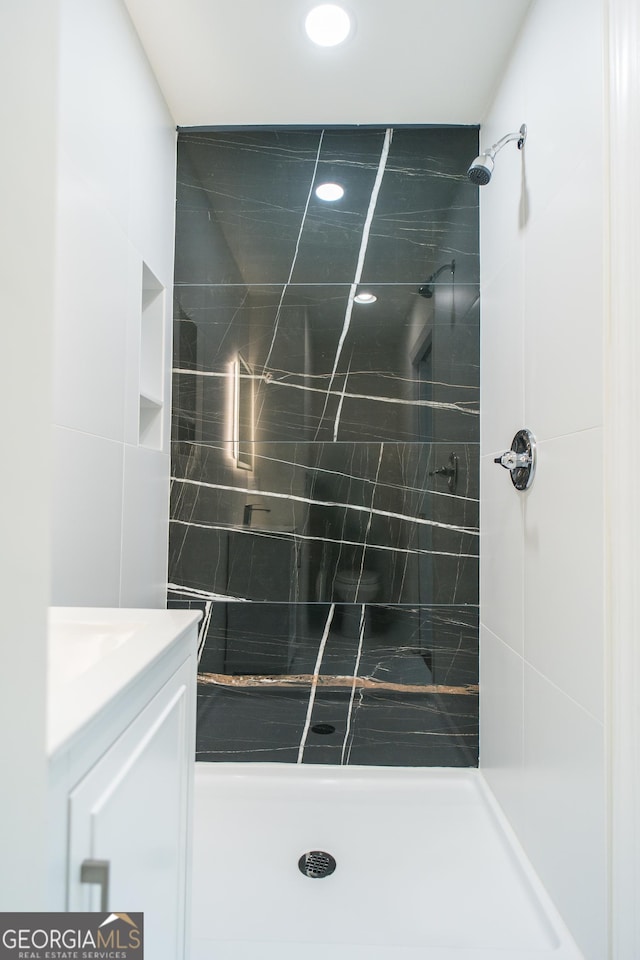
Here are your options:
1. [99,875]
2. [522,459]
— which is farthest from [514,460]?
[99,875]

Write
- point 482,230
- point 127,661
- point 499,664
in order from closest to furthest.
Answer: point 127,661 → point 499,664 → point 482,230

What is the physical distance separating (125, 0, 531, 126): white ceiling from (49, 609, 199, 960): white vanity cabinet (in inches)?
65.1

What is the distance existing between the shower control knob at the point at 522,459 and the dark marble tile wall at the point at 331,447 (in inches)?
18.2

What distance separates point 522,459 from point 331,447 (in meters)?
0.74

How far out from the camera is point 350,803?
72.6 inches

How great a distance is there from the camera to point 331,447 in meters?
2.04

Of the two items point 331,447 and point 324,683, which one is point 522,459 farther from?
point 324,683

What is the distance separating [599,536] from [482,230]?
1.34m

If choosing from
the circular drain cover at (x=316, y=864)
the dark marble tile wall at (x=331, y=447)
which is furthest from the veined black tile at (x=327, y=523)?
the circular drain cover at (x=316, y=864)

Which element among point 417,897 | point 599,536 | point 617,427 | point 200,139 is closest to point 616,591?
point 599,536

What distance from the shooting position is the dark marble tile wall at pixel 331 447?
2021 mm

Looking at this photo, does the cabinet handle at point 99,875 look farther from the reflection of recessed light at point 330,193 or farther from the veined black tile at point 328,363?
the reflection of recessed light at point 330,193

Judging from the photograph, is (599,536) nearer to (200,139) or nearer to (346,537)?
(346,537)

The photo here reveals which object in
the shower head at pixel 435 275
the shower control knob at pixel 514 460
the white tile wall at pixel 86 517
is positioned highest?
the shower head at pixel 435 275
